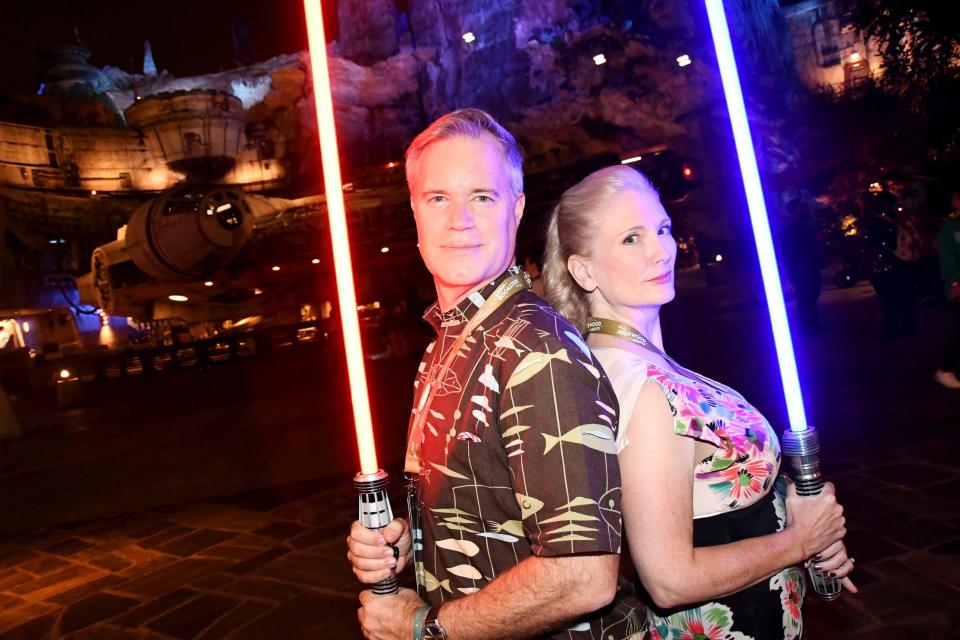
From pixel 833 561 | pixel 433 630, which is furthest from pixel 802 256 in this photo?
pixel 433 630

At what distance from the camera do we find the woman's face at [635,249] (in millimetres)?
1782

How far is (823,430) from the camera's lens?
653 cm

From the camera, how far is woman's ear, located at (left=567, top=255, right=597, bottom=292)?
1.87m

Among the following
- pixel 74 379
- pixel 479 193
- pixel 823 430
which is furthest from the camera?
pixel 74 379

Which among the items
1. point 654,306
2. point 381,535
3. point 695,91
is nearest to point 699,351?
point 654,306

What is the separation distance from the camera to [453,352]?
1548mm

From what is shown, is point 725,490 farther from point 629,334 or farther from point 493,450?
point 493,450

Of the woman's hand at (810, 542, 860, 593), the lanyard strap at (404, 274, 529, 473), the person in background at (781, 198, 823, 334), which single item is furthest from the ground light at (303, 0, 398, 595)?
the person in background at (781, 198, 823, 334)

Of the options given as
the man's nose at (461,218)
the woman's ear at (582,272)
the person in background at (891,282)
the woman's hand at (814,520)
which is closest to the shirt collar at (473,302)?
the man's nose at (461,218)

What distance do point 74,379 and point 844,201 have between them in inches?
1031

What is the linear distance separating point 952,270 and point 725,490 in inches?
272

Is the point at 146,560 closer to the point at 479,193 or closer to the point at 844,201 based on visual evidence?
the point at 479,193

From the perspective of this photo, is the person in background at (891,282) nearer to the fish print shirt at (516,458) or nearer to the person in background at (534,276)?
the person in background at (534,276)

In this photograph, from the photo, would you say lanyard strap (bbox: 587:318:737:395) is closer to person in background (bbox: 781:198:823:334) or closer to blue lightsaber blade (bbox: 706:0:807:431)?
blue lightsaber blade (bbox: 706:0:807:431)
